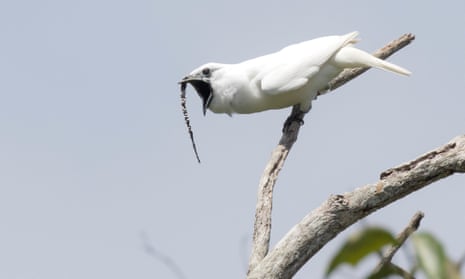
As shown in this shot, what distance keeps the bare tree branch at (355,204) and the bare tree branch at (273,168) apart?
41cm

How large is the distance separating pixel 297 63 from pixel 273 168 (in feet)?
5.24

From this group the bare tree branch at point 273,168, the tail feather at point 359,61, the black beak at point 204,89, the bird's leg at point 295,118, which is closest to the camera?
the bare tree branch at point 273,168

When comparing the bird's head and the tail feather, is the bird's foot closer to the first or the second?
the tail feather

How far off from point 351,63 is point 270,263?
2690mm

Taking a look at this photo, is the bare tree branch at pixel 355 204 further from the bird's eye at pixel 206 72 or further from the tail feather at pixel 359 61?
the bird's eye at pixel 206 72

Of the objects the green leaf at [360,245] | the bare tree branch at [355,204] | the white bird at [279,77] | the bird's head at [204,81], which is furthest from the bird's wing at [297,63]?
the green leaf at [360,245]

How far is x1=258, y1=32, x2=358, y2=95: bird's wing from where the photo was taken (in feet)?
21.6

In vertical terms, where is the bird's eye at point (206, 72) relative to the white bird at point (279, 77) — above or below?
above

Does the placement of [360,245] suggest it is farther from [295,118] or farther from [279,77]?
[279,77]

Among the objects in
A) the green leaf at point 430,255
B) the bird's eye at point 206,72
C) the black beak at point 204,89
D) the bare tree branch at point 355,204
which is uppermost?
the green leaf at point 430,255

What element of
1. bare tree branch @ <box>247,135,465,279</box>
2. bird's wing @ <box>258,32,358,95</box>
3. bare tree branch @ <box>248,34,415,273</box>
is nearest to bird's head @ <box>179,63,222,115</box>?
bird's wing @ <box>258,32,358,95</box>

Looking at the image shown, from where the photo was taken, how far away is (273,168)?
5.39 metres

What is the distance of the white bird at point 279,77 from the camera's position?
660 centimetres

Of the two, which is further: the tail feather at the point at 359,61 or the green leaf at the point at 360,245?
the tail feather at the point at 359,61
